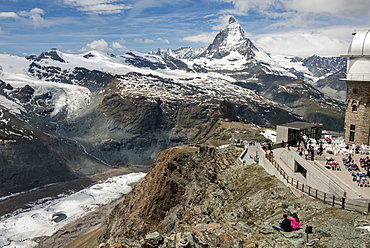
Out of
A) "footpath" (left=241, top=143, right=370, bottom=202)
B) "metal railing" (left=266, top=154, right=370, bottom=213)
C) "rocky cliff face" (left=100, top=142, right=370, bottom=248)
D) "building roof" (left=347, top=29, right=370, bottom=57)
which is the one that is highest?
"building roof" (left=347, top=29, right=370, bottom=57)

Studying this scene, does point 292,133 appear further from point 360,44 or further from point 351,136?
point 360,44

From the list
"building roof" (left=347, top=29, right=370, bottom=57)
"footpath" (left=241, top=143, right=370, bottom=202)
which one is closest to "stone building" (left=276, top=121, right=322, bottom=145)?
"footpath" (left=241, top=143, right=370, bottom=202)

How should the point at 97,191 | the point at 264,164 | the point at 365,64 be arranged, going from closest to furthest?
the point at 365,64 < the point at 264,164 < the point at 97,191

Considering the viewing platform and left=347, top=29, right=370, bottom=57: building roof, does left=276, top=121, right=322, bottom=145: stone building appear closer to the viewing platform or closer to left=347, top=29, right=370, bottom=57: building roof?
the viewing platform

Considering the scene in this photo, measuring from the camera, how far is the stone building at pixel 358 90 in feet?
120

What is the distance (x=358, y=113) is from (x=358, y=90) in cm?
279

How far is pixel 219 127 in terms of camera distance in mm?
131625

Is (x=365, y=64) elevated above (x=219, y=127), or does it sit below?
above

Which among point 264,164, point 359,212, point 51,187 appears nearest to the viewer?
point 359,212

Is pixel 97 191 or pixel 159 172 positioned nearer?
pixel 159 172

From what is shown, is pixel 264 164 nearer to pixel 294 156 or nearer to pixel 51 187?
pixel 294 156

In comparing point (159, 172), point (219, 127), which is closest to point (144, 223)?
point (159, 172)

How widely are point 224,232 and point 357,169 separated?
16.9 meters

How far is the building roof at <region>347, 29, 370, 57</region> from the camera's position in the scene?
119ft
